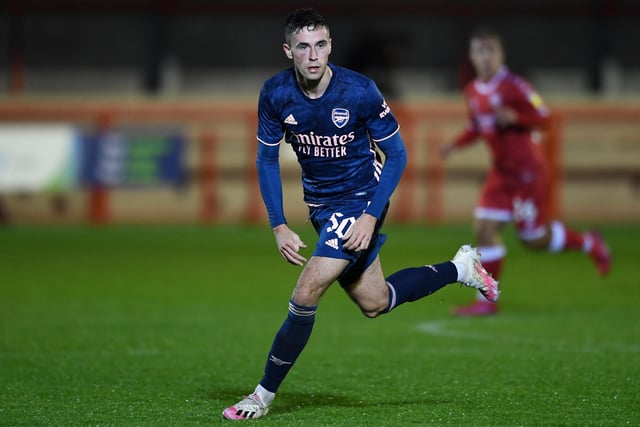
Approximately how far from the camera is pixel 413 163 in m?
19.8

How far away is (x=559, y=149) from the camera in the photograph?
19828 millimetres

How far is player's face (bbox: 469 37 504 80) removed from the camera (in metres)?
9.63

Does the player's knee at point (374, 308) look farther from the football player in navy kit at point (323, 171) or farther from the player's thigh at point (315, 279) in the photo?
the player's thigh at point (315, 279)

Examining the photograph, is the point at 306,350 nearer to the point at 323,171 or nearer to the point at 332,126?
the point at 323,171

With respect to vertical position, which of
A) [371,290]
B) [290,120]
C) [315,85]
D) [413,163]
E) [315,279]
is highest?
[315,85]

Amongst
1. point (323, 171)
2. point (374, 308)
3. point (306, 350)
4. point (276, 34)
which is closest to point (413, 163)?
point (276, 34)

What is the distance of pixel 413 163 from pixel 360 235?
46.9 feet

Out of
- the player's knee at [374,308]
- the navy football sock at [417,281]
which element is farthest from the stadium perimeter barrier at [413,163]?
the player's knee at [374,308]

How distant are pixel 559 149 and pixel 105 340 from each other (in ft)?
42.5

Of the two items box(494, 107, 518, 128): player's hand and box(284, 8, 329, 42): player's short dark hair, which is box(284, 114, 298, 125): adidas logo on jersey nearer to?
box(284, 8, 329, 42): player's short dark hair

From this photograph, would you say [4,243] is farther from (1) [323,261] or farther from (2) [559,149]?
(1) [323,261]

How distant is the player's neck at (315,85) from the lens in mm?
5648

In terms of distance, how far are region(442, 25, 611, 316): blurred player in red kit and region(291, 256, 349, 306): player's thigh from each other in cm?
431

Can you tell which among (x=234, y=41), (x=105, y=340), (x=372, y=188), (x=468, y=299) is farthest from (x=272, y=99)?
(x=234, y=41)
